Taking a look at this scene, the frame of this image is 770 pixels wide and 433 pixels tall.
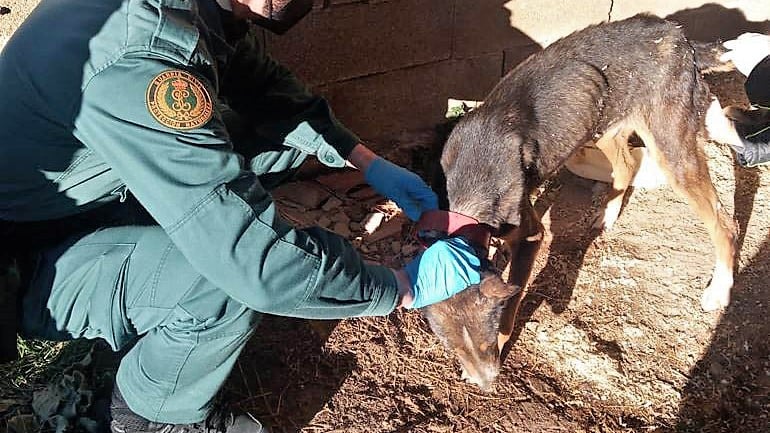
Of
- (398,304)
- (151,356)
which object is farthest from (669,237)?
(151,356)

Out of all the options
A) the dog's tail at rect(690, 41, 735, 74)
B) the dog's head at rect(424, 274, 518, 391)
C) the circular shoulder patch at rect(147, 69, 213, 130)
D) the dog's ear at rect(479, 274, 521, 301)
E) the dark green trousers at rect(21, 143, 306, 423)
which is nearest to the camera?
the circular shoulder patch at rect(147, 69, 213, 130)

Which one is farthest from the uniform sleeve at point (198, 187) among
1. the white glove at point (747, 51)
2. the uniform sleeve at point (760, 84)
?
the white glove at point (747, 51)

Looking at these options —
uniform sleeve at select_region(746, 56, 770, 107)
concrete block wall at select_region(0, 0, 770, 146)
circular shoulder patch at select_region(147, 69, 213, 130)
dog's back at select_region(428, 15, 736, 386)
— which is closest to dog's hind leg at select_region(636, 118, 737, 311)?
dog's back at select_region(428, 15, 736, 386)

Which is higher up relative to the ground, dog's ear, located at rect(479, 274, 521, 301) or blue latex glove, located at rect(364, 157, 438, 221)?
blue latex glove, located at rect(364, 157, 438, 221)

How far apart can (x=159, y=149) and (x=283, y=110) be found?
1.45m

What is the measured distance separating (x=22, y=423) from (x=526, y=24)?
438 cm

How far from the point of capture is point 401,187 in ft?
13.0

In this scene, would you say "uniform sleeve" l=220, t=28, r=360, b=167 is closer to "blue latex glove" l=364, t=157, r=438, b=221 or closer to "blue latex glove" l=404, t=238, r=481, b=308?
"blue latex glove" l=364, t=157, r=438, b=221

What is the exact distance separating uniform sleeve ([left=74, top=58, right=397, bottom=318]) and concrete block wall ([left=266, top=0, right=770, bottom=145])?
2.58 meters

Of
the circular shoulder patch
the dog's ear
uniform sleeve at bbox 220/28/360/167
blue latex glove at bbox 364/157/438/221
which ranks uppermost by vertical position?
the circular shoulder patch

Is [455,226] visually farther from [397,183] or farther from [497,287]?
[497,287]

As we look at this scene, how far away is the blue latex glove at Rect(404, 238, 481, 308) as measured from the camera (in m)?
3.17

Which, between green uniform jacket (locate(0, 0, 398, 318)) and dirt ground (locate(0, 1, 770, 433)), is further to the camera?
dirt ground (locate(0, 1, 770, 433))

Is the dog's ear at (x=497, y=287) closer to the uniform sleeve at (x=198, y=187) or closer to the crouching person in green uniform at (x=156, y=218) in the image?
the crouching person in green uniform at (x=156, y=218)
